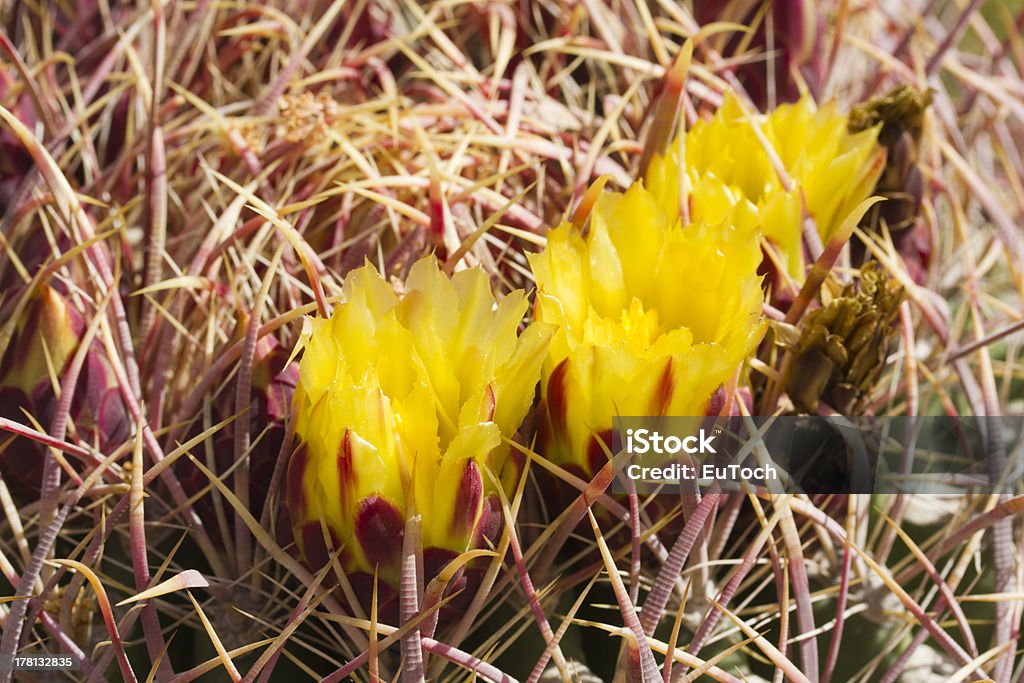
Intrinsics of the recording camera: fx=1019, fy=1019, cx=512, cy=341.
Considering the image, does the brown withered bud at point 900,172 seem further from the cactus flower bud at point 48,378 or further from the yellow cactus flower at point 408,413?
the cactus flower bud at point 48,378

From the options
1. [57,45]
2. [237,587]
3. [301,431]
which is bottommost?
[237,587]

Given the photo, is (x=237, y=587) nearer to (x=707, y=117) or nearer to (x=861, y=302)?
(x=861, y=302)

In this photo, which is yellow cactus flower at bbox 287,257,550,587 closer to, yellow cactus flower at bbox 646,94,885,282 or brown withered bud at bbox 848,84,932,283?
yellow cactus flower at bbox 646,94,885,282

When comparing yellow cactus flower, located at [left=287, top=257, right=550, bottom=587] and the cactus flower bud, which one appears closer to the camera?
yellow cactus flower, located at [left=287, top=257, right=550, bottom=587]

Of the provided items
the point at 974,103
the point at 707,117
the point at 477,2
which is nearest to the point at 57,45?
the point at 477,2

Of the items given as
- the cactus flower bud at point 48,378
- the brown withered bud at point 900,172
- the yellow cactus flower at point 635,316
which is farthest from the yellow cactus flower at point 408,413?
the brown withered bud at point 900,172

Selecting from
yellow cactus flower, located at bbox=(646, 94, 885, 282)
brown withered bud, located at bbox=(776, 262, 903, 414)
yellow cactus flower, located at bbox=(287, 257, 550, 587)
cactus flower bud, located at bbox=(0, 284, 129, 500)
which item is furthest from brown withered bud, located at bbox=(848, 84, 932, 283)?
cactus flower bud, located at bbox=(0, 284, 129, 500)
